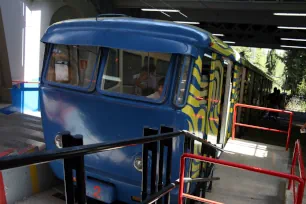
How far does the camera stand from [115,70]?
3.65 m

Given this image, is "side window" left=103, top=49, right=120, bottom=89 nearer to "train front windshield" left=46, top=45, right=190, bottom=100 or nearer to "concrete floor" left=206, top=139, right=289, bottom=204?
"train front windshield" left=46, top=45, right=190, bottom=100

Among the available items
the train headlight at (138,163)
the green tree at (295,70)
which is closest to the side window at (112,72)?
the train headlight at (138,163)

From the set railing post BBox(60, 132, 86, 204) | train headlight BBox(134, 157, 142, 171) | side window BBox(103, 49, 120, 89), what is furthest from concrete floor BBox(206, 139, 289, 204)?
railing post BBox(60, 132, 86, 204)

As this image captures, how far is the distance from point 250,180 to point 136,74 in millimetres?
2885

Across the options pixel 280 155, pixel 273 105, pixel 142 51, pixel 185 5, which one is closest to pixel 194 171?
pixel 142 51

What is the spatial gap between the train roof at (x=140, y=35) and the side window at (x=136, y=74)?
160 millimetres

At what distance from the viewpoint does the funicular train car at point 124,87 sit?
10.9ft

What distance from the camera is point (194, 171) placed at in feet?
12.8

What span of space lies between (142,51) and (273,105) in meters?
11.5

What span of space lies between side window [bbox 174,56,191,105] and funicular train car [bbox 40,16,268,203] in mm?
11

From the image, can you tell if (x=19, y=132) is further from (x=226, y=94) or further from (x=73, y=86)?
(x=226, y=94)

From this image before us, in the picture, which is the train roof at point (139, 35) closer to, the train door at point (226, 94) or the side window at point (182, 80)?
the side window at point (182, 80)

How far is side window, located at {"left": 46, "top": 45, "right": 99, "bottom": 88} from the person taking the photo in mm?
3771

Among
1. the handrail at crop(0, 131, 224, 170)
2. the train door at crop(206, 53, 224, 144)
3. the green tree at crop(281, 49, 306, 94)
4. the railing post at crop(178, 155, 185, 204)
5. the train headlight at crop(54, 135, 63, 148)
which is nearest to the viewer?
the handrail at crop(0, 131, 224, 170)
